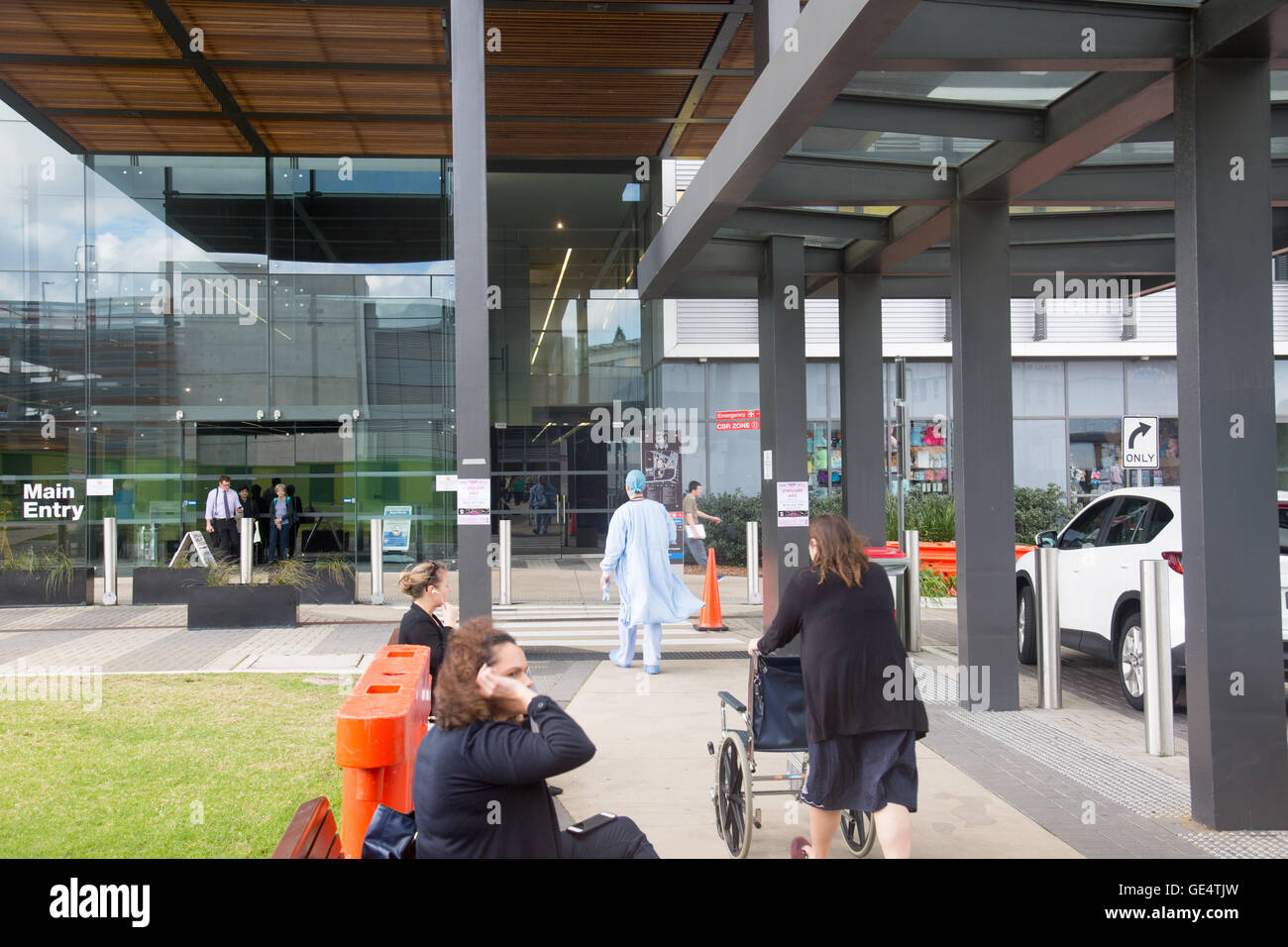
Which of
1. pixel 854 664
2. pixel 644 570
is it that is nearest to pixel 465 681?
pixel 854 664

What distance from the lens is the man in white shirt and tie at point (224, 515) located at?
1986 cm

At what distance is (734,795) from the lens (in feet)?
17.9

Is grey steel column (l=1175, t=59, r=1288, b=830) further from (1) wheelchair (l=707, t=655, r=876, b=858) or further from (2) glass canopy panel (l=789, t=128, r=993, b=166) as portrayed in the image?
(2) glass canopy panel (l=789, t=128, r=993, b=166)

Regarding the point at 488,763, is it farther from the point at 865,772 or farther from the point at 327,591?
the point at 327,591

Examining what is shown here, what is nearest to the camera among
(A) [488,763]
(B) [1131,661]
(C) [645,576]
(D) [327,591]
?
(A) [488,763]

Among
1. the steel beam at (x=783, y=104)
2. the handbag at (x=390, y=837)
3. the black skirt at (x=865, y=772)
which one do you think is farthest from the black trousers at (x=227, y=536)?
the handbag at (x=390, y=837)

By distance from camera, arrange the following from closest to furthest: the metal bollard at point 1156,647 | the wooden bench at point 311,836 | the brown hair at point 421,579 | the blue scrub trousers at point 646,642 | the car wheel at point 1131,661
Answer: the wooden bench at point 311,836, the brown hair at point 421,579, the metal bollard at point 1156,647, the car wheel at point 1131,661, the blue scrub trousers at point 646,642

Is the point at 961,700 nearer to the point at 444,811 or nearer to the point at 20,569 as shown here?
the point at 444,811

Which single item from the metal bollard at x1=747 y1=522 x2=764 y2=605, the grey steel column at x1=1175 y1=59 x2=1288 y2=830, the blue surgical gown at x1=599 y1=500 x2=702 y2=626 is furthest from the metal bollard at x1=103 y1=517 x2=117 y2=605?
the grey steel column at x1=1175 y1=59 x2=1288 y2=830

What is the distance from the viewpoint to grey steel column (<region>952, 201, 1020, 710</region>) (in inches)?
358

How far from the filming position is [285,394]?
2230 centimetres

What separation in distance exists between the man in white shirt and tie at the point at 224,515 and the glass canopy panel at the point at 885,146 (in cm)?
1416

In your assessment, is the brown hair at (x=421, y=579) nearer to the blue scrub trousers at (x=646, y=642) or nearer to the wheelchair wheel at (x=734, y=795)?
the wheelchair wheel at (x=734, y=795)

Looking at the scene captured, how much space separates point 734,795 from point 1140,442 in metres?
10.5
